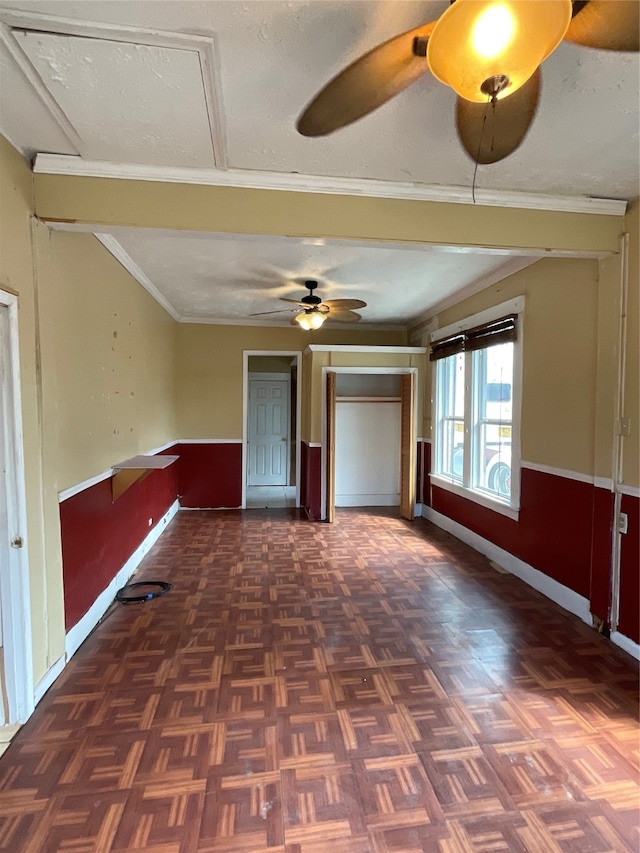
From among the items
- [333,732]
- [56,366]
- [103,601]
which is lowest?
[333,732]

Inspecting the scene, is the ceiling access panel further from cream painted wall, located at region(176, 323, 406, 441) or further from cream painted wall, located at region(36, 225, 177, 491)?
cream painted wall, located at region(176, 323, 406, 441)

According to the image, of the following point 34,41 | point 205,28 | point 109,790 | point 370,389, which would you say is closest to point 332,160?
point 205,28

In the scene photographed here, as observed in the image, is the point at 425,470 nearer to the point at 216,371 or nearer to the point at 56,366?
the point at 216,371

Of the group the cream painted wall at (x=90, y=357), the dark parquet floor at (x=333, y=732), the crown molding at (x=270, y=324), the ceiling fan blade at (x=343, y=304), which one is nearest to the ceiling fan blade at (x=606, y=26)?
the cream painted wall at (x=90, y=357)

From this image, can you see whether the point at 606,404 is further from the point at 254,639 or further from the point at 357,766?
the point at 254,639

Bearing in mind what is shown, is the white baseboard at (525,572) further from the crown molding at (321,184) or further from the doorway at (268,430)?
the doorway at (268,430)

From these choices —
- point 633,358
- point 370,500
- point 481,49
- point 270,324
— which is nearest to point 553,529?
point 633,358

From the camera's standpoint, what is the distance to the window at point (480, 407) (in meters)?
3.53

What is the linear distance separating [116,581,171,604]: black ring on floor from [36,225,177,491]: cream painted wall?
966 millimetres

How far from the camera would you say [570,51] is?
134 cm

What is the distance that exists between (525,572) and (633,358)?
1844mm

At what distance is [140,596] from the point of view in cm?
309

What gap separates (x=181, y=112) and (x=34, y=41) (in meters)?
0.48

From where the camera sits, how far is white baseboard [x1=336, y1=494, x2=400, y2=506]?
5.95 meters
